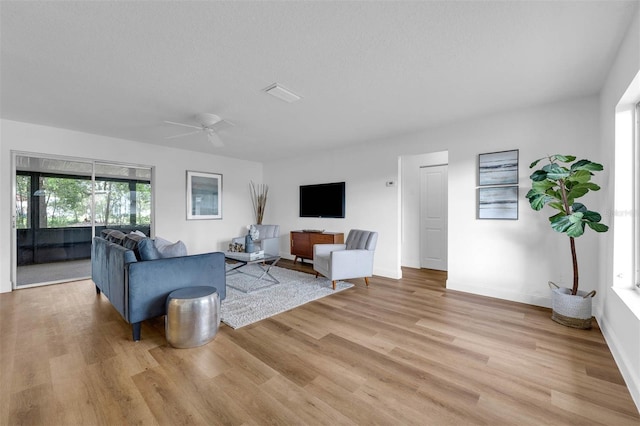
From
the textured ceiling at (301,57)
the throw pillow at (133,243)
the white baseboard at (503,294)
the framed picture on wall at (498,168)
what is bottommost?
the white baseboard at (503,294)

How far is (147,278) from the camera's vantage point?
2396 mm

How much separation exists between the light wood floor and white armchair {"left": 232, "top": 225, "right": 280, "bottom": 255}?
2804 mm

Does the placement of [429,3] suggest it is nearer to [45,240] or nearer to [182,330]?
[182,330]

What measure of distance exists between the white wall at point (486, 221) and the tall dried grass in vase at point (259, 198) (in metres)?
2.58

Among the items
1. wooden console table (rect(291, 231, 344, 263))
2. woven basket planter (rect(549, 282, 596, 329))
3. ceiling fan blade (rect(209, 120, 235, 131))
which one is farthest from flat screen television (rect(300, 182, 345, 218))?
woven basket planter (rect(549, 282, 596, 329))

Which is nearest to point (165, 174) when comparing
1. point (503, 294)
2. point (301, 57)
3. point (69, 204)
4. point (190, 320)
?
point (69, 204)

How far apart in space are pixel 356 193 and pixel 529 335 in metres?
3.31

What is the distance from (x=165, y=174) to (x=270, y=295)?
3.45m

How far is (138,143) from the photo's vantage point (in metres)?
4.89

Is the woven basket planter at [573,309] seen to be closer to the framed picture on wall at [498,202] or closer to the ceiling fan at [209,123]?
the framed picture on wall at [498,202]

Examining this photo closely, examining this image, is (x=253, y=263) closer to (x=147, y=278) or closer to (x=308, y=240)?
(x=308, y=240)

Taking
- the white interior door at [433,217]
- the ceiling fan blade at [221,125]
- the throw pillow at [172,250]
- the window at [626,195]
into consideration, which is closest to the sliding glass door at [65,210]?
the ceiling fan blade at [221,125]

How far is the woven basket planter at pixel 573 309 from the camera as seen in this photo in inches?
101

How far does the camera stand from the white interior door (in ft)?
17.4
